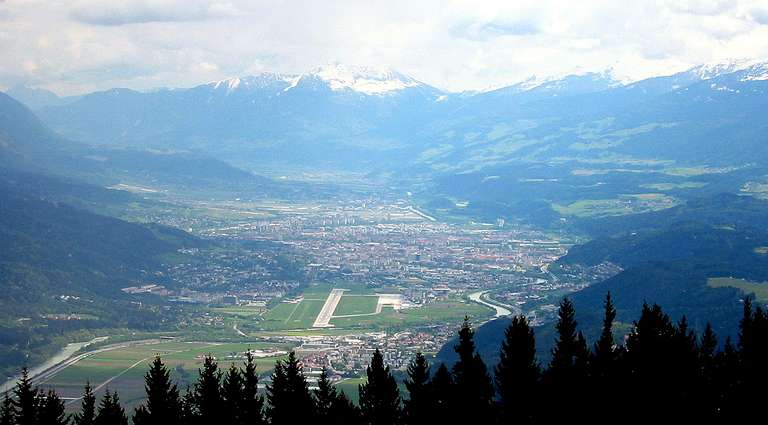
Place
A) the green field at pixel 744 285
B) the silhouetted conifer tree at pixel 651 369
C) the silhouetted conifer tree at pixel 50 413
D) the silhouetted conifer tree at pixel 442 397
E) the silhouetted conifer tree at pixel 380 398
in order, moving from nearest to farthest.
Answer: the silhouetted conifer tree at pixel 651 369, the silhouetted conifer tree at pixel 442 397, the silhouetted conifer tree at pixel 380 398, the silhouetted conifer tree at pixel 50 413, the green field at pixel 744 285

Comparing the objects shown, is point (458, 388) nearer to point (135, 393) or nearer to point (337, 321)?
point (135, 393)

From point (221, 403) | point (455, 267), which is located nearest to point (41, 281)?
point (455, 267)

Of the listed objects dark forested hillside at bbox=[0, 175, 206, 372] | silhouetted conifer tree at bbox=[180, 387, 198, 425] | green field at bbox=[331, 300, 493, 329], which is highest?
dark forested hillside at bbox=[0, 175, 206, 372]

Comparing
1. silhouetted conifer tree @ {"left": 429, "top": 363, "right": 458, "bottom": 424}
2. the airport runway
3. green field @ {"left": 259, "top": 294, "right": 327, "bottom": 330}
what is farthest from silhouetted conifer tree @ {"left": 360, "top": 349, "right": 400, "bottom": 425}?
green field @ {"left": 259, "top": 294, "right": 327, "bottom": 330}

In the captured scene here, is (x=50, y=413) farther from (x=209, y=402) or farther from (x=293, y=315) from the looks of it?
(x=293, y=315)

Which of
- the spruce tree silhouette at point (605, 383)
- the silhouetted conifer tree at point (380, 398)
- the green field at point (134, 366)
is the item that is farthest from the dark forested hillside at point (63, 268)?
the spruce tree silhouette at point (605, 383)

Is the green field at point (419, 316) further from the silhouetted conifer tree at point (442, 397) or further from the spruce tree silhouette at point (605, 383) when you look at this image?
the silhouetted conifer tree at point (442, 397)

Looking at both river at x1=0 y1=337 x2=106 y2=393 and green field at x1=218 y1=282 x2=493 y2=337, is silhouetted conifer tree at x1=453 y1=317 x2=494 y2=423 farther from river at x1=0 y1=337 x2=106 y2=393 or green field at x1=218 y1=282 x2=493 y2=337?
green field at x1=218 y1=282 x2=493 y2=337
